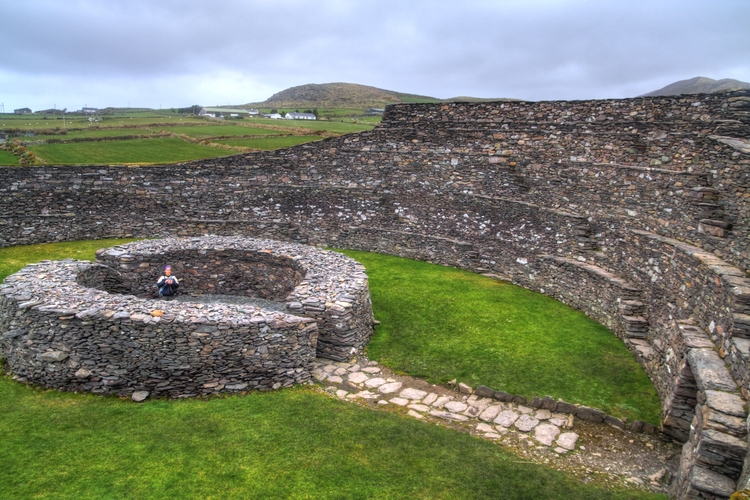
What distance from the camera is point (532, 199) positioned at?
18016mm

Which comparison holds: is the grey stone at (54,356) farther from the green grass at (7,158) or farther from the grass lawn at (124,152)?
the green grass at (7,158)

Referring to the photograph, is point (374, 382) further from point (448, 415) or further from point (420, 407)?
point (448, 415)

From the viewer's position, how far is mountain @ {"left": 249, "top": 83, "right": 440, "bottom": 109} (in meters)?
113

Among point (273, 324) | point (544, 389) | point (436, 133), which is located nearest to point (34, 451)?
point (273, 324)

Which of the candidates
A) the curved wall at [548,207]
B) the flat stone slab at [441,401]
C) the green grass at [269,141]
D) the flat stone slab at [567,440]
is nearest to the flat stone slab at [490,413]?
the flat stone slab at [441,401]

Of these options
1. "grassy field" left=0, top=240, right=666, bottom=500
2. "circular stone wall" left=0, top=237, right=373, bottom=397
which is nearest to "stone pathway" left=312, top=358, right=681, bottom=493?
"grassy field" left=0, top=240, right=666, bottom=500

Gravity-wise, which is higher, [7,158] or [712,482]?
[7,158]

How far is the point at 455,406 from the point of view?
401 inches

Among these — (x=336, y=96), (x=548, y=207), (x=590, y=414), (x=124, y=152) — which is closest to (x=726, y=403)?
(x=590, y=414)

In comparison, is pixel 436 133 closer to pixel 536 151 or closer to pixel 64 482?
pixel 536 151

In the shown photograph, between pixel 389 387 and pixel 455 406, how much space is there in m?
1.53

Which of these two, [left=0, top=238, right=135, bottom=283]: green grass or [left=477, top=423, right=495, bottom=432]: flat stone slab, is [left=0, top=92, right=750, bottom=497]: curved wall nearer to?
[left=0, top=238, right=135, bottom=283]: green grass

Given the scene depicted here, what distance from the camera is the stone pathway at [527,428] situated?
841 centimetres

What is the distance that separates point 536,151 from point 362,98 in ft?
348
